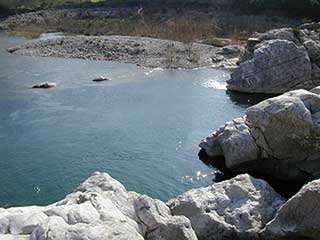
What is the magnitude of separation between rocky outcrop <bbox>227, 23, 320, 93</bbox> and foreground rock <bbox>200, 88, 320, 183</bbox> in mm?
18643

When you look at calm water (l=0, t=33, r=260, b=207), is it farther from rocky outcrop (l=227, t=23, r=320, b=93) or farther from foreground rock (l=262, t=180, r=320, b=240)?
foreground rock (l=262, t=180, r=320, b=240)

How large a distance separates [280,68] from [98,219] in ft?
117

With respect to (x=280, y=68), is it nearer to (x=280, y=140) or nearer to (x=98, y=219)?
(x=280, y=140)

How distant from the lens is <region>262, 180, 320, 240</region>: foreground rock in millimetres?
21344

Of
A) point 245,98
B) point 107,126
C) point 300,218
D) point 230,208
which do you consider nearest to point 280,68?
point 245,98

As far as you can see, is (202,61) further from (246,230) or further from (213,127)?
(246,230)

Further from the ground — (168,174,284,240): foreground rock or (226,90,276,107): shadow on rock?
(168,174,284,240): foreground rock

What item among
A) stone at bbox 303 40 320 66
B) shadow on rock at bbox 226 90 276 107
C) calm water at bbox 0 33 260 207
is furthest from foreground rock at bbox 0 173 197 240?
stone at bbox 303 40 320 66

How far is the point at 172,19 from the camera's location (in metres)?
85.4

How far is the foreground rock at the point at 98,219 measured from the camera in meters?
16.1

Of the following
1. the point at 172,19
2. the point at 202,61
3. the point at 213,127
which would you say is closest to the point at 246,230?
the point at 213,127

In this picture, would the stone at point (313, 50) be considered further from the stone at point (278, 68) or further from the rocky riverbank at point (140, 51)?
the rocky riverbank at point (140, 51)

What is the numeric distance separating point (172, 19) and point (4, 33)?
104ft

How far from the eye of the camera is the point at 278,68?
49.2 meters
